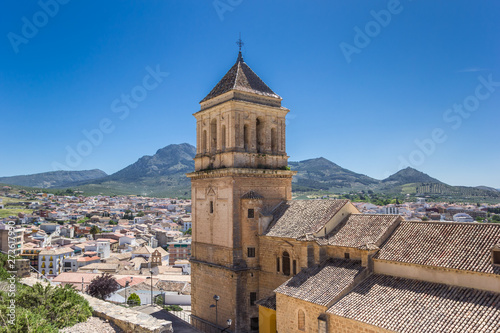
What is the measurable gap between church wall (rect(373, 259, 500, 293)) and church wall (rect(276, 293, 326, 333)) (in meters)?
2.85

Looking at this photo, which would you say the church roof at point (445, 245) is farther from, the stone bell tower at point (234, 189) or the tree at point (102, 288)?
the tree at point (102, 288)

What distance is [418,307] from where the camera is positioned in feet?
39.8

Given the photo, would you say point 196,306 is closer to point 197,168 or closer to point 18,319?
point 197,168

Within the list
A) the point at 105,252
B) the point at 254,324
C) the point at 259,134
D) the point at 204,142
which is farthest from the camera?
the point at 105,252

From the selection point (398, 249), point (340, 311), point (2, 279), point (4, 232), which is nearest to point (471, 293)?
Result: point (398, 249)

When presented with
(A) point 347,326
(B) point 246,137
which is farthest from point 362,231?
(B) point 246,137

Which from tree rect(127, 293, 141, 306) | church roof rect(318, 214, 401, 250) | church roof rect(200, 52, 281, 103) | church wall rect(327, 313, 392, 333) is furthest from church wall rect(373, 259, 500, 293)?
tree rect(127, 293, 141, 306)

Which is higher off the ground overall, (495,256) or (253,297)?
(495,256)

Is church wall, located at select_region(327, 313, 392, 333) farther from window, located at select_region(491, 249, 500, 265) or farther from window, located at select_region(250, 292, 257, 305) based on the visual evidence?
window, located at select_region(250, 292, 257, 305)

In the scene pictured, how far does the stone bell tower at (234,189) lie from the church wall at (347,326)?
281 inches

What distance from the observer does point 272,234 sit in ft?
63.8

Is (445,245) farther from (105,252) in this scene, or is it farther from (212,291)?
(105,252)

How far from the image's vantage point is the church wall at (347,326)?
1217 centimetres

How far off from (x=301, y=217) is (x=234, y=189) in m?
3.82
